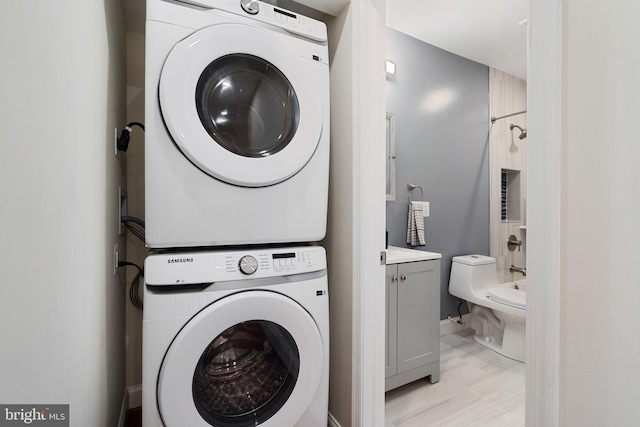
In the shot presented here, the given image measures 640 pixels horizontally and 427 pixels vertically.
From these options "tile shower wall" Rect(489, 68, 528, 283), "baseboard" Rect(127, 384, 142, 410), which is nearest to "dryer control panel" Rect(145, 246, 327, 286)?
"baseboard" Rect(127, 384, 142, 410)

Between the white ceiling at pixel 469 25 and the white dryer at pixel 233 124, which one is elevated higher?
the white ceiling at pixel 469 25

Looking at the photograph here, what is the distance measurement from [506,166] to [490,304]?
62.6 inches

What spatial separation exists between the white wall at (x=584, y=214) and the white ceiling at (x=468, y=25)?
5.99 feet

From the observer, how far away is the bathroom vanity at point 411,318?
171 centimetres

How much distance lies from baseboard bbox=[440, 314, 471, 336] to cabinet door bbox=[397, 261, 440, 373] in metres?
0.77

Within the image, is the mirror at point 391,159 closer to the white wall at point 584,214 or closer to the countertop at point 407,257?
the countertop at point 407,257

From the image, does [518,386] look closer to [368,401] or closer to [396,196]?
[368,401]

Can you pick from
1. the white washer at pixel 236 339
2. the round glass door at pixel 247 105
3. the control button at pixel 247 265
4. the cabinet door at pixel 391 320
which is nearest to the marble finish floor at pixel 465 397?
the cabinet door at pixel 391 320

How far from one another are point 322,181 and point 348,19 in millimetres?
718

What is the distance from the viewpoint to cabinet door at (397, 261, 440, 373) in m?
1.75

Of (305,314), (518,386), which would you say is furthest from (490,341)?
(305,314)

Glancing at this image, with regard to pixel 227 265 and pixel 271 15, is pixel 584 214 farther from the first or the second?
pixel 271 15

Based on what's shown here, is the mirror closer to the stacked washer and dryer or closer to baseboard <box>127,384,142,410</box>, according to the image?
the stacked washer and dryer

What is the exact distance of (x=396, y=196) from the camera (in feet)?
7.72
